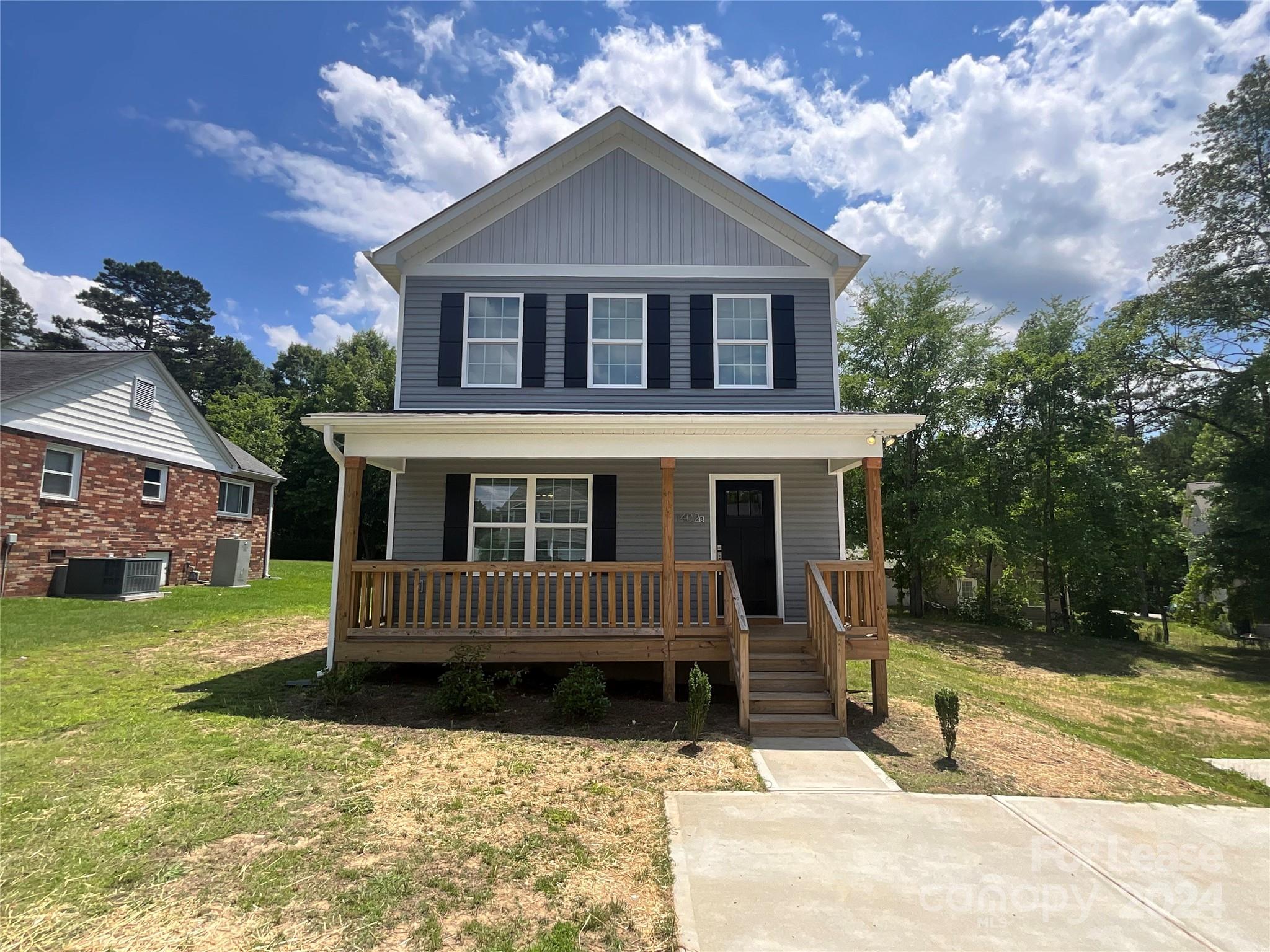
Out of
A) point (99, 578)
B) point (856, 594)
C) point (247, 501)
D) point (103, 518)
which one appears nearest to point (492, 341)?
point (856, 594)

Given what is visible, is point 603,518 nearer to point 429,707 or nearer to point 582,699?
point 582,699

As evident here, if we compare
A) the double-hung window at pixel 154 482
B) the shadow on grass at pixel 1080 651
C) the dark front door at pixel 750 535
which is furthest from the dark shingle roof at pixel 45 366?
the shadow on grass at pixel 1080 651

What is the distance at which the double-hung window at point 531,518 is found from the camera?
9.18 metres

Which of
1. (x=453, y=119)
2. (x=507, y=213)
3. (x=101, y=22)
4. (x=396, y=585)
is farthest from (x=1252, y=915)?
(x=101, y=22)

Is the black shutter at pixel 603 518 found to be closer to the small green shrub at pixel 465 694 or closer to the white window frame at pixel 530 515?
the white window frame at pixel 530 515

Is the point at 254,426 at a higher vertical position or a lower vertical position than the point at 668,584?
higher

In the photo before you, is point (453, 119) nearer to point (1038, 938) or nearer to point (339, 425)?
point (339, 425)

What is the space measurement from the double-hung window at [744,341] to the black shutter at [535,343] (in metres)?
2.72

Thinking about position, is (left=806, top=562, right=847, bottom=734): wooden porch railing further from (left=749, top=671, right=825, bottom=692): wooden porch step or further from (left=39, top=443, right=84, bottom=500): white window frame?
(left=39, top=443, right=84, bottom=500): white window frame

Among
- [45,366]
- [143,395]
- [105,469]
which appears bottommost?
[105,469]

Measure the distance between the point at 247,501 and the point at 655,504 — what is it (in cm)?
1691

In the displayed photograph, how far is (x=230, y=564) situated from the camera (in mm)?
17219

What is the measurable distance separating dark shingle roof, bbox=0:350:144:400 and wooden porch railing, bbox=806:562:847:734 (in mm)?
15725

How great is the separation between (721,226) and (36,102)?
461 inches
